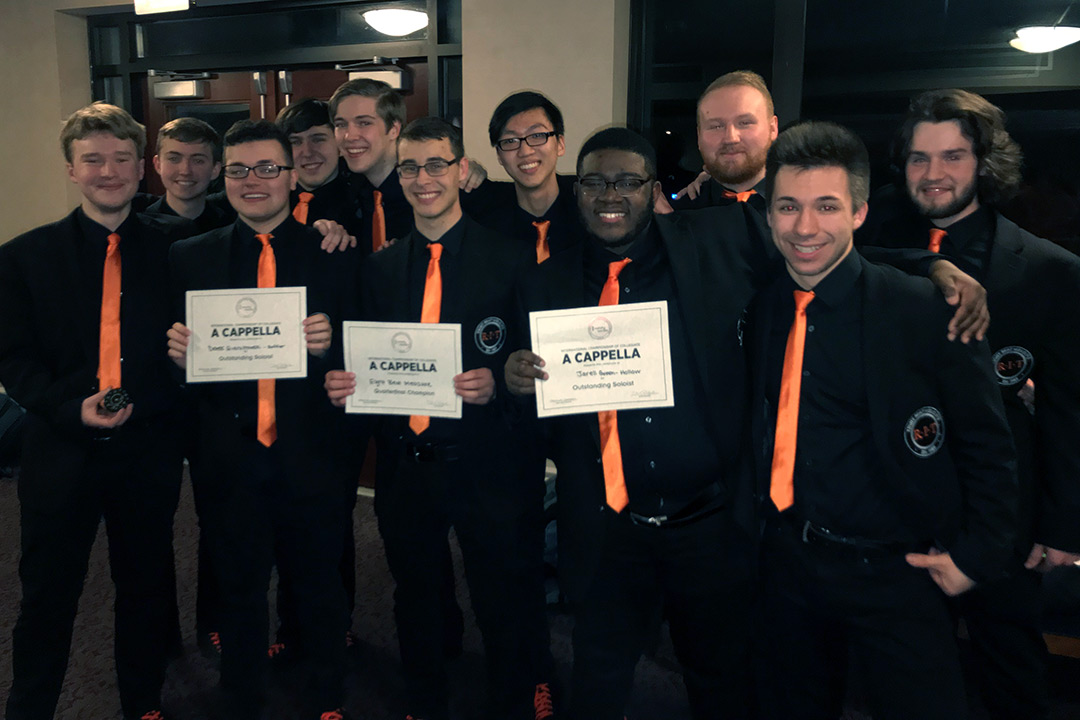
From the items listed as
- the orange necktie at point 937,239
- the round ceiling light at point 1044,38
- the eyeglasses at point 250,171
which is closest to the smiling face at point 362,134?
the eyeglasses at point 250,171

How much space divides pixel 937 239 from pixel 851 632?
995 millimetres

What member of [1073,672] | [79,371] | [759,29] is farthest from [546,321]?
[759,29]

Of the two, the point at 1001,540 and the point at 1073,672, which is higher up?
the point at 1001,540

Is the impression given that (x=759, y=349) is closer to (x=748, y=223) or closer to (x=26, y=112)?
(x=748, y=223)

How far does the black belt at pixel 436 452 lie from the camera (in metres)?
2.16

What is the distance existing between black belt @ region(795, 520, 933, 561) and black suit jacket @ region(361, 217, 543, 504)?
2.77ft

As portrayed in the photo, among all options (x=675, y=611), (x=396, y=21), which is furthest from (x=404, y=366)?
(x=396, y=21)

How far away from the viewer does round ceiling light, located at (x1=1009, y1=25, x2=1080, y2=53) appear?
11.6ft

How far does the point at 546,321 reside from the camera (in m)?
1.84

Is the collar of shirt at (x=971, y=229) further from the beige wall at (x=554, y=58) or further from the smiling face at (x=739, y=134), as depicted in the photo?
the beige wall at (x=554, y=58)

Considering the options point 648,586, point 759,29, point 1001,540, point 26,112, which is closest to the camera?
point 1001,540

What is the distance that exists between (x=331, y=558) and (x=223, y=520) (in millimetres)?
330

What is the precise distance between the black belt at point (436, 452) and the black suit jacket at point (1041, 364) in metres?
1.38

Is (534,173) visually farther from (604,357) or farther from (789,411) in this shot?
(789,411)
